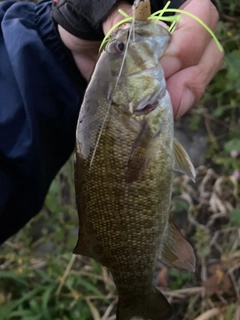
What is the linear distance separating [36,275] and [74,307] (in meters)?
0.31

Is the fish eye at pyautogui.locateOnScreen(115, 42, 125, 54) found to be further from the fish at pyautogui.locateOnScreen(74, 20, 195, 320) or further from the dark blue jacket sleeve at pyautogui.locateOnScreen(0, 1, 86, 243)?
the dark blue jacket sleeve at pyautogui.locateOnScreen(0, 1, 86, 243)

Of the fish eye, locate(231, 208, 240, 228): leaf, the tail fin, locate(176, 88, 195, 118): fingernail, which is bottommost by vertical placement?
locate(231, 208, 240, 228): leaf

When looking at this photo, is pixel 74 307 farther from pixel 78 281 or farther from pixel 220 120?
pixel 220 120

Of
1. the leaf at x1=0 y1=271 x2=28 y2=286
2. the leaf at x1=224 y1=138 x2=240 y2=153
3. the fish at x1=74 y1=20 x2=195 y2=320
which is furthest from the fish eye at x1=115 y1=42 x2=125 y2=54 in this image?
the leaf at x1=0 y1=271 x2=28 y2=286

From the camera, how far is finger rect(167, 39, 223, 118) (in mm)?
1170

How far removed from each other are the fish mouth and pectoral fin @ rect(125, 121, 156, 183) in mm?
26

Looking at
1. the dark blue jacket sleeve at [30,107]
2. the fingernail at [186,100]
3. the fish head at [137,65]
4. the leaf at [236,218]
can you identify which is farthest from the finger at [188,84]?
the leaf at [236,218]

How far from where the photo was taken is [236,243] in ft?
6.93

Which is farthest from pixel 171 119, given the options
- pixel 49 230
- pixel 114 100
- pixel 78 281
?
pixel 49 230

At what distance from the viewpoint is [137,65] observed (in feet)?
3.52

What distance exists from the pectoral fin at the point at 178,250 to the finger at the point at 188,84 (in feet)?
1.04

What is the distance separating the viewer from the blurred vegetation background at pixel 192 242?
6.77 ft

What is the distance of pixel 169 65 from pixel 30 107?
1.78ft

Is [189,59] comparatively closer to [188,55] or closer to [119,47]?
[188,55]
